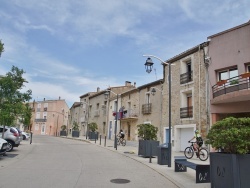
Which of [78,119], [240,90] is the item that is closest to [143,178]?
→ [240,90]

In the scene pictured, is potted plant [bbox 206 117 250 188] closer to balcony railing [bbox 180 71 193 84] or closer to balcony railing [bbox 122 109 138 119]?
balcony railing [bbox 180 71 193 84]

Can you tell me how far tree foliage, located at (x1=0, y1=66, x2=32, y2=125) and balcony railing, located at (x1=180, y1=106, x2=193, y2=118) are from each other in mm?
12033

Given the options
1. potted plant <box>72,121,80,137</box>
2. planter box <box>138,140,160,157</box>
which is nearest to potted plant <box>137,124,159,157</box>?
planter box <box>138,140,160,157</box>

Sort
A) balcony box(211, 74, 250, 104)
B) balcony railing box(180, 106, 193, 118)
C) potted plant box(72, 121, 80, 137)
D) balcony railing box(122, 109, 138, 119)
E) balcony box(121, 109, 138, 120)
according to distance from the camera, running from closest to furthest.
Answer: balcony box(211, 74, 250, 104) < balcony railing box(180, 106, 193, 118) < balcony box(121, 109, 138, 120) < balcony railing box(122, 109, 138, 119) < potted plant box(72, 121, 80, 137)

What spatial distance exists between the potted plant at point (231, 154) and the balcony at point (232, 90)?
29.2ft

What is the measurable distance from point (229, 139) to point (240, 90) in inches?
423

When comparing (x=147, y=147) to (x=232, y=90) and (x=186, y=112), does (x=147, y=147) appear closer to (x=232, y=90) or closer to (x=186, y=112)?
(x=232, y=90)

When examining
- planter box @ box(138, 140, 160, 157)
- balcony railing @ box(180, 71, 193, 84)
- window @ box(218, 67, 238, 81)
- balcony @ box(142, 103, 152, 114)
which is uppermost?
balcony railing @ box(180, 71, 193, 84)

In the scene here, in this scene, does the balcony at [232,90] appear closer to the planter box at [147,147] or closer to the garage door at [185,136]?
the garage door at [185,136]

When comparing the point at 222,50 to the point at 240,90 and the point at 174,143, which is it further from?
the point at 174,143

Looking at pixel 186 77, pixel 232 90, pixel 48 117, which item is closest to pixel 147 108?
pixel 186 77

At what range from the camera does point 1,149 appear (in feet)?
40.3

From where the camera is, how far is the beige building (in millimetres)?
69500

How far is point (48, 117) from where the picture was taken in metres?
70.1
